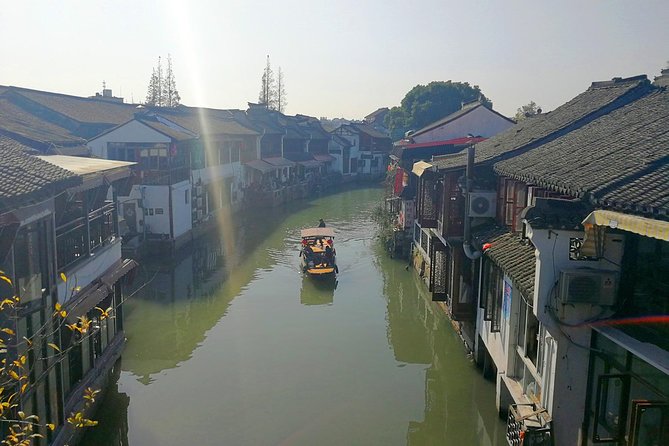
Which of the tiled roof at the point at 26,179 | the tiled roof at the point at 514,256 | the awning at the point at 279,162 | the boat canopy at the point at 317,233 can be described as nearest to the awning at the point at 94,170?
the tiled roof at the point at 26,179

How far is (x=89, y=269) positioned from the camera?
430 inches

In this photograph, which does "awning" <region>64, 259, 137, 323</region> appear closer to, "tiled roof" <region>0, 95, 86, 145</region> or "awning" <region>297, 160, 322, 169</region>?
"tiled roof" <region>0, 95, 86, 145</region>

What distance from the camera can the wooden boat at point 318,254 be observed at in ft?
69.9

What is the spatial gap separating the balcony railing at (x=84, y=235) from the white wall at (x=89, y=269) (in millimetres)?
105

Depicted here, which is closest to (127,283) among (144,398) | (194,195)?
(144,398)

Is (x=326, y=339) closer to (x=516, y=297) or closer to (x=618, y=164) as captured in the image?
(x=516, y=297)

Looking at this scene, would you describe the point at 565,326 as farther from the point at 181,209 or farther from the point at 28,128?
the point at 181,209

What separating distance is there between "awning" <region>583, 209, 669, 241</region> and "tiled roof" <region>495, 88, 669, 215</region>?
136mm

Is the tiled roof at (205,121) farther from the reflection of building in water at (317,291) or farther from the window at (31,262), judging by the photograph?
the window at (31,262)

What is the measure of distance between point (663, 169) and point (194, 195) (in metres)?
25.4

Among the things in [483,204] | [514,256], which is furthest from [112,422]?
[483,204]

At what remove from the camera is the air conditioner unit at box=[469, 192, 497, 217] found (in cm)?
1312

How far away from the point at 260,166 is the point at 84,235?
105 feet

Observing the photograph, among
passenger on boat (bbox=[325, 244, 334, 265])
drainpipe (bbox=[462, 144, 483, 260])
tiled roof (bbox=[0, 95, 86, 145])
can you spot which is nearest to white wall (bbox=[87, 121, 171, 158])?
tiled roof (bbox=[0, 95, 86, 145])
